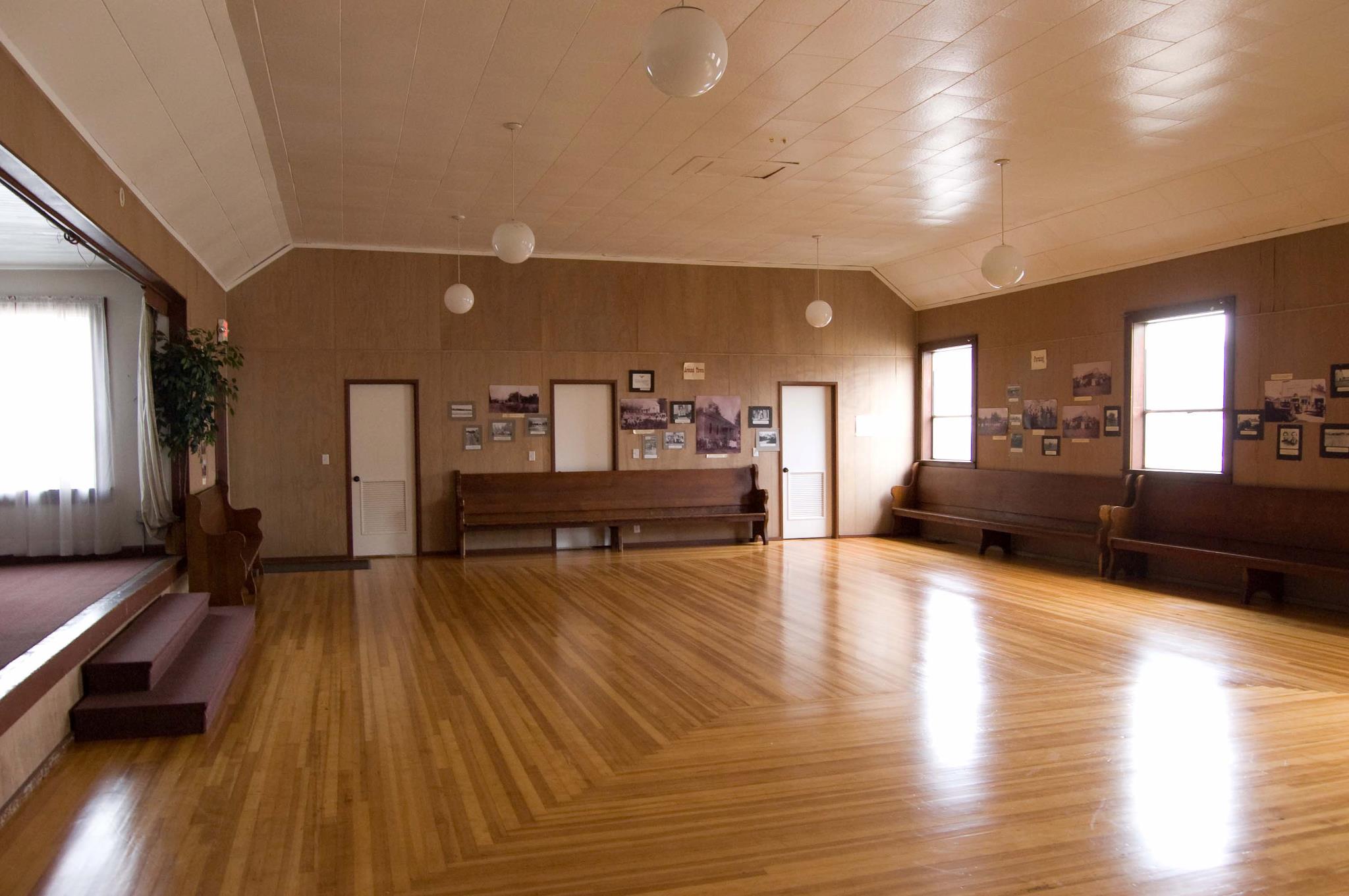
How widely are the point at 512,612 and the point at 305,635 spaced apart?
1.53 metres

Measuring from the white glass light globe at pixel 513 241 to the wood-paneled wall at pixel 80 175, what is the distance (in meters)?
2.19

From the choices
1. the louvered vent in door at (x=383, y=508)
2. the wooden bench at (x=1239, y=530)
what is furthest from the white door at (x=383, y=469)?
the wooden bench at (x=1239, y=530)

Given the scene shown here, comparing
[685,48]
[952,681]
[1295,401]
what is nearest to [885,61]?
[685,48]

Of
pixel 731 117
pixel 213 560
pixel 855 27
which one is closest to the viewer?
pixel 855 27

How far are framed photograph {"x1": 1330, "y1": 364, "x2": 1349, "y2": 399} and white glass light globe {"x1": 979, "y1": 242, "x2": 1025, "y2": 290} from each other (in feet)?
8.41

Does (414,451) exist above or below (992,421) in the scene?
below

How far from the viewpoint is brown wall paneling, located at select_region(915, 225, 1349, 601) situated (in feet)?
23.9

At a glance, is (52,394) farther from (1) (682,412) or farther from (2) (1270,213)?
(2) (1270,213)

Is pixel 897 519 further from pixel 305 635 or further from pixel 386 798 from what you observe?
pixel 386 798

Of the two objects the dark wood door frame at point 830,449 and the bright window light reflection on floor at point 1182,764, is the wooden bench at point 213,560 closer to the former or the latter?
the bright window light reflection on floor at point 1182,764

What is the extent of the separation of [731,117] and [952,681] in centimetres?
379

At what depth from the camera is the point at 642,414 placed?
36.6 feet

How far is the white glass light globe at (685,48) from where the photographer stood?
333 cm

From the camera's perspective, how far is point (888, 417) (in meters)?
12.2
